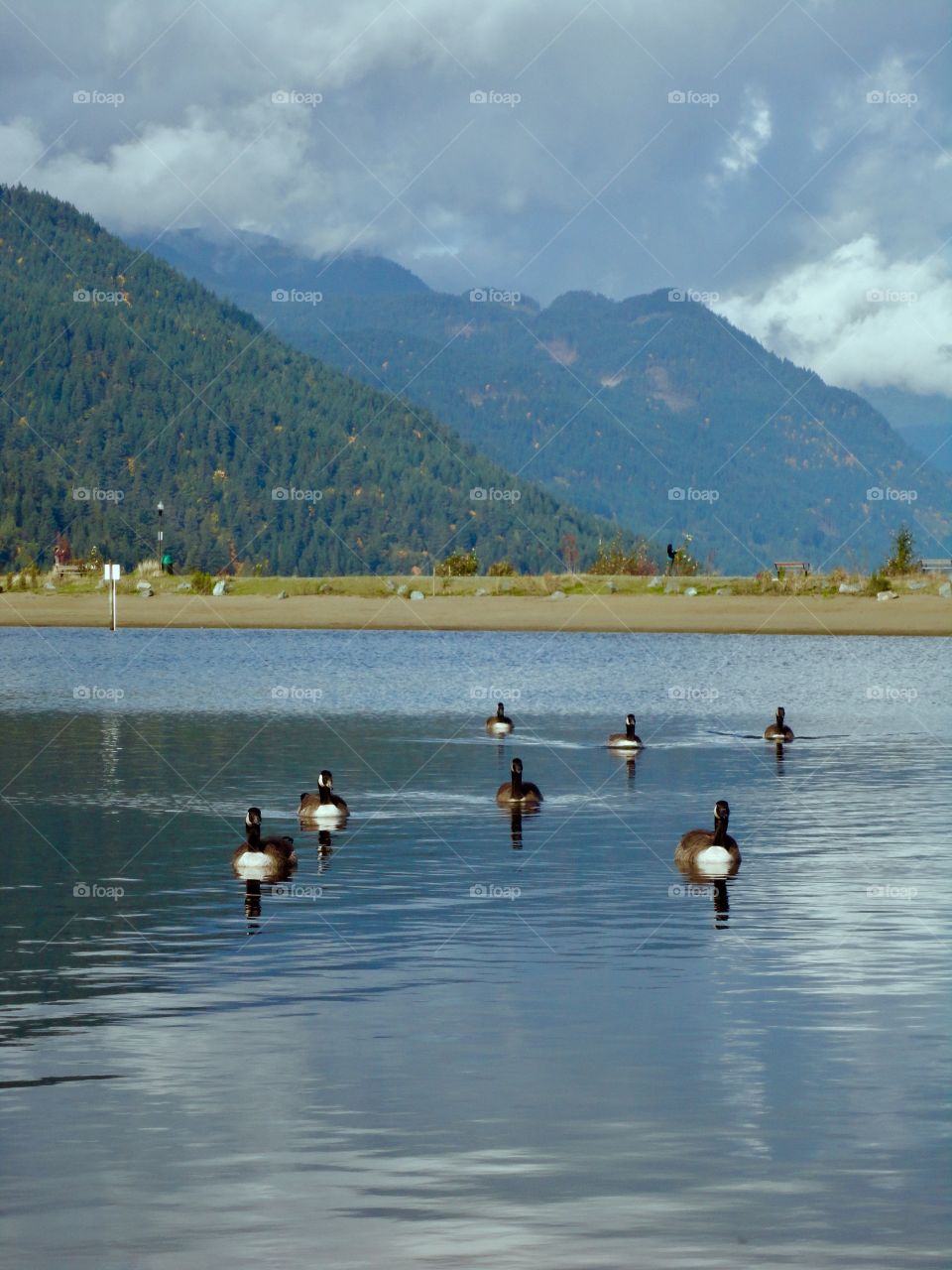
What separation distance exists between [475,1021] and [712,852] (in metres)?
9.02

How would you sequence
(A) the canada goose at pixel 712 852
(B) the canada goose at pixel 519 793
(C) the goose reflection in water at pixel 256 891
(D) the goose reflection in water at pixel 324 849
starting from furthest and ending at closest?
(B) the canada goose at pixel 519 793 < (D) the goose reflection in water at pixel 324 849 < (A) the canada goose at pixel 712 852 < (C) the goose reflection in water at pixel 256 891

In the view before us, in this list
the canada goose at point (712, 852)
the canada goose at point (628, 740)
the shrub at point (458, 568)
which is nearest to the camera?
the canada goose at point (712, 852)

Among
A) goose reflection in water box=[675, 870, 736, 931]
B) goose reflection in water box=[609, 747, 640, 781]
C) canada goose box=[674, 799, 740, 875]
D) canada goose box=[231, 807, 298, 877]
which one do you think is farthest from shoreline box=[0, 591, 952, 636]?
canada goose box=[231, 807, 298, 877]

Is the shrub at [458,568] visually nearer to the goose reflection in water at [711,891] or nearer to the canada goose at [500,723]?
the canada goose at [500,723]

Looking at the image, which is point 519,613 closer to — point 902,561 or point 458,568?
point 458,568

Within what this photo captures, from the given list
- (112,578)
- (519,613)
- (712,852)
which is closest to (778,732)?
(712,852)

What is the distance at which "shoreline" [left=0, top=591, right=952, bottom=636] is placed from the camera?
9250cm

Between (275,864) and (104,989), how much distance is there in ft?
23.9

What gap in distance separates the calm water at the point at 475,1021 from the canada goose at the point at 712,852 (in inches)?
18.4

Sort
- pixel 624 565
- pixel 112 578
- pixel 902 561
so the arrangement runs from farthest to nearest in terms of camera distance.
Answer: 1. pixel 624 565
2. pixel 902 561
3. pixel 112 578

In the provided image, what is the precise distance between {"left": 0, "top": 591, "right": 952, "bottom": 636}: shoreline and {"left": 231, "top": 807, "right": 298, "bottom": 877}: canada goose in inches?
2658

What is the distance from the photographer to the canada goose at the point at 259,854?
992 inches

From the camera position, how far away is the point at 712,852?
82.9 ft

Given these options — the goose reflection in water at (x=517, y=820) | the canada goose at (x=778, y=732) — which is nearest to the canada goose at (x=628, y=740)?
the canada goose at (x=778, y=732)
